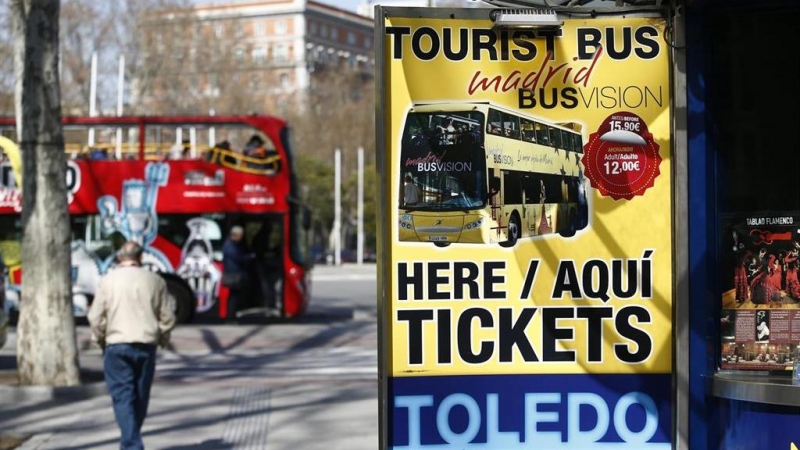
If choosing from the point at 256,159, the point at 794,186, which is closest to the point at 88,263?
the point at 256,159

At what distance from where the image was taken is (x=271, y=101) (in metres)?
76.0

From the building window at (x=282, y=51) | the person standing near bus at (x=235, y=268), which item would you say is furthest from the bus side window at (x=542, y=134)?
the building window at (x=282, y=51)

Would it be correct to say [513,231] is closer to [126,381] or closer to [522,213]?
[522,213]

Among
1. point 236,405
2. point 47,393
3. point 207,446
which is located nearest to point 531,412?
point 207,446

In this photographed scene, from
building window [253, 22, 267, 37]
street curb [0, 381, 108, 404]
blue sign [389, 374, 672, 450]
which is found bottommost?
street curb [0, 381, 108, 404]

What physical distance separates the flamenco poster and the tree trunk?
9.26m

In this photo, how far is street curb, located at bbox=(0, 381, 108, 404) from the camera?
42.7 ft

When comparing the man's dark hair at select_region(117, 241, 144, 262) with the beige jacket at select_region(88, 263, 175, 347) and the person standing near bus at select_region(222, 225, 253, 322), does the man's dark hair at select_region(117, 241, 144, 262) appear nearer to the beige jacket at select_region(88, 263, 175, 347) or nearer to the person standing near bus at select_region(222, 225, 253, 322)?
the beige jacket at select_region(88, 263, 175, 347)

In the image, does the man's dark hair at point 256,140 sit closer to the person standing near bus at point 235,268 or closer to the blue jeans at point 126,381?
the person standing near bus at point 235,268

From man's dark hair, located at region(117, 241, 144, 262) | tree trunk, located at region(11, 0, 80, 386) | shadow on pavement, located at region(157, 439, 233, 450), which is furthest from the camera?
tree trunk, located at region(11, 0, 80, 386)

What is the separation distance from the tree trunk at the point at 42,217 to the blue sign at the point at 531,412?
336 inches

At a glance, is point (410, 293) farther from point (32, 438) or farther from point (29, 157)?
point (29, 157)

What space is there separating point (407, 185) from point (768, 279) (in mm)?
1709

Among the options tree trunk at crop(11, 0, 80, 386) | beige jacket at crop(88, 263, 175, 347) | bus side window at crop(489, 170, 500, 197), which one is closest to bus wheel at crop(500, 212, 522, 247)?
bus side window at crop(489, 170, 500, 197)
